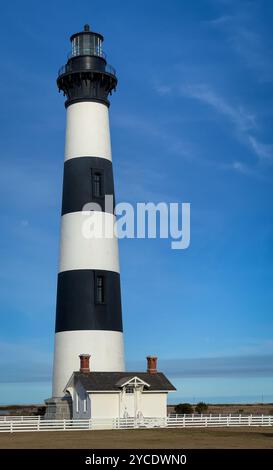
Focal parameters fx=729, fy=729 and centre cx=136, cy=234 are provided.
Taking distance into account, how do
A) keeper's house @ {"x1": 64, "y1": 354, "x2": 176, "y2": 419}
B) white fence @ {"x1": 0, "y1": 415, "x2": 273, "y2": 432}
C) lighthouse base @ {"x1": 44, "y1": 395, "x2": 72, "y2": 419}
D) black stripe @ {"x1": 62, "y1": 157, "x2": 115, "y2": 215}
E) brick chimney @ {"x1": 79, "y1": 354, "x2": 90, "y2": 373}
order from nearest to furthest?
1. white fence @ {"x1": 0, "y1": 415, "x2": 273, "y2": 432}
2. keeper's house @ {"x1": 64, "y1": 354, "x2": 176, "y2": 419}
3. brick chimney @ {"x1": 79, "y1": 354, "x2": 90, "y2": 373}
4. lighthouse base @ {"x1": 44, "y1": 395, "x2": 72, "y2": 419}
5. black stripe @ {"x1": 62, "y1": 157, "x2": 115, "y2": 215}

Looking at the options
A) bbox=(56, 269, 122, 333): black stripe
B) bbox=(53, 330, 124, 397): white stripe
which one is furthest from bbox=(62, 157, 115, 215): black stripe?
bbox=(53, 330, 124, 397): white stripe

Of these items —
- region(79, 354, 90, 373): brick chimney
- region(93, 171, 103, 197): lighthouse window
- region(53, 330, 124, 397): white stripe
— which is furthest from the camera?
region(93, 171, 103, 197): lighthouse window

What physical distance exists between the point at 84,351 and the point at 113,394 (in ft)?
8.98

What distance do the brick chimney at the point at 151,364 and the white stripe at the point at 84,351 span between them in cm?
206

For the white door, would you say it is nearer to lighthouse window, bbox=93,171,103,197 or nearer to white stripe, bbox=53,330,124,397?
white stripe, bbox=53,330,124,397

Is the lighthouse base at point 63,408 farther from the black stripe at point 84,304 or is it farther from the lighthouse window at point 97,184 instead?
the lighthouse window at point 97,184

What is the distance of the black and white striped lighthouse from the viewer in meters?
39.3

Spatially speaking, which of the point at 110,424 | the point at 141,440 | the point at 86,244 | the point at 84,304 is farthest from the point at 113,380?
the point at 141,440

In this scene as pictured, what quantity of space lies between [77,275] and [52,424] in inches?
314

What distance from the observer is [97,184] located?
4122 cm

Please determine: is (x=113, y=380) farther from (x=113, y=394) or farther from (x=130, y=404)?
(x=130, y=404)

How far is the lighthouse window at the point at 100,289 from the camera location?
39719 millimetres

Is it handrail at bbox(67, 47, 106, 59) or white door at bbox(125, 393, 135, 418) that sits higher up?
handrail at bbox(67, 47, 106, 59)
